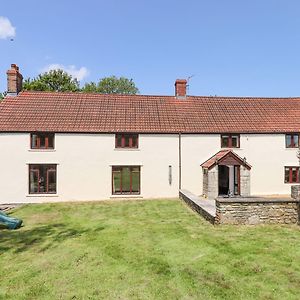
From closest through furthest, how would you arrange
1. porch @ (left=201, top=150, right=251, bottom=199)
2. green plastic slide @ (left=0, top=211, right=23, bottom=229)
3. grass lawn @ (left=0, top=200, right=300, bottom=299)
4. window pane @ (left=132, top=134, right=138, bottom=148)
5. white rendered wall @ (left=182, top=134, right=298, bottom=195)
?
grass lawn @ (left=0, top=200, right=300, bottom=299) → green plastic slide @ (left=0, top=211, right=23, bottom=229) → porch @ (left=201, top=150, right=251, bottom=199) → window pane @ (left=132, top=134, right=138, bottom=148) → white rendered wall @ (left=182, top=134, right=298, bottom=195)

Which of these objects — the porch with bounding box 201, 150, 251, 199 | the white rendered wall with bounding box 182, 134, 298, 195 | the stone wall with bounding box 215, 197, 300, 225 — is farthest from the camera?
the white rendered wall with bounding box 182, 134, 298, 195

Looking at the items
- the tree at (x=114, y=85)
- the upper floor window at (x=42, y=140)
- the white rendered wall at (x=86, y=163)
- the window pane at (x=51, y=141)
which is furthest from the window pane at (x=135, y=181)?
the tree at (x=114, y=85)

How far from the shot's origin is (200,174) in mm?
23172

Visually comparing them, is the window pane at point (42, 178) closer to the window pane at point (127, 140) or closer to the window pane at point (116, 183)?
the window pane at point (116, 183)

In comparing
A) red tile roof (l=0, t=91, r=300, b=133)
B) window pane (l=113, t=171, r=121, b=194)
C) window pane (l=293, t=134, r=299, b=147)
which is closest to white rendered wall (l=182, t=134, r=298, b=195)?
window pane (l=293, t=134, r=299, b=147)

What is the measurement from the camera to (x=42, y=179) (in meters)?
21.9

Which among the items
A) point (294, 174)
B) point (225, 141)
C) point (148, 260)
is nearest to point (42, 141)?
point (225, 141)

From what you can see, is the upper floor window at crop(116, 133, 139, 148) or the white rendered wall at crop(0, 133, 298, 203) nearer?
the white rendered wall at crop(0, 133, 298, 203)

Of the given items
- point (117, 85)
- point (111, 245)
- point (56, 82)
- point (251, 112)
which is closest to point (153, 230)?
point (111, 245)

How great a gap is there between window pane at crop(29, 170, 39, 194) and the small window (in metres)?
19.7

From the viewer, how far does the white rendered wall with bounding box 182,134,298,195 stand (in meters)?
23.1

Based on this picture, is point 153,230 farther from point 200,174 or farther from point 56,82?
point 56,82

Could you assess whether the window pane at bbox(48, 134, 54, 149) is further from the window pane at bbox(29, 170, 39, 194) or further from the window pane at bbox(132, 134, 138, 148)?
the window pane at bbox(132, 134, 138, 148)

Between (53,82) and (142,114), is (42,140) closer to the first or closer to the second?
(142,114)
